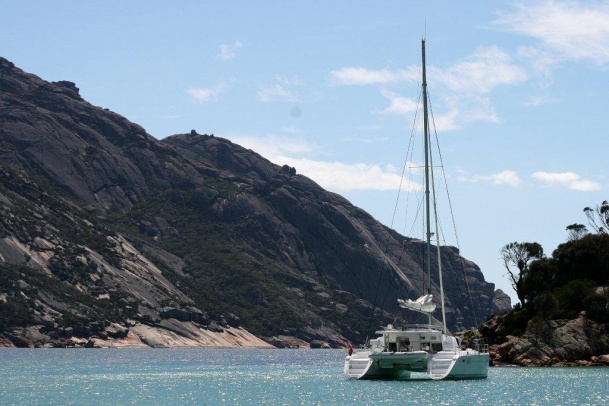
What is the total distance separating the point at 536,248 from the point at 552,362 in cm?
2484

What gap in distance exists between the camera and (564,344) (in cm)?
10100

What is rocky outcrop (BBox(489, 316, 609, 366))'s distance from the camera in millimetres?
100188

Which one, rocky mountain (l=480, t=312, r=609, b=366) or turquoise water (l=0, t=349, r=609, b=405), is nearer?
turquoise water (l=0, t=349, r=609, b=405)

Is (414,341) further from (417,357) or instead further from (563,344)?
(563,344)

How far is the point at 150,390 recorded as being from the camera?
7300cm

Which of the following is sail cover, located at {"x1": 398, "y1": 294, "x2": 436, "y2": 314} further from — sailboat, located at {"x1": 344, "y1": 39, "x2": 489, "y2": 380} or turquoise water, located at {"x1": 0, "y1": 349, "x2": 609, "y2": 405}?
turquoise water, located at {"x1": 0, "y1": 349, "x2": 609, "y2": 405}

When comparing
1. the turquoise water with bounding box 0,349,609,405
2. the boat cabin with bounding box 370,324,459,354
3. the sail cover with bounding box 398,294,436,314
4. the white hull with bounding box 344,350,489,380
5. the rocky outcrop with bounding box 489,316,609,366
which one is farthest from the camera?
the rocky outcrop with bounding box 489,316,609,366

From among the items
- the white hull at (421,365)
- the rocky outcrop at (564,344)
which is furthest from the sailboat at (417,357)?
the rocky outcrop at (564,344)

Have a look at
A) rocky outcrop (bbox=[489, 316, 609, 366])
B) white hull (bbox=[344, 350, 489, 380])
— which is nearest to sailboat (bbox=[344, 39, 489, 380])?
white hull (bbox=[344, 350, 489, 380])

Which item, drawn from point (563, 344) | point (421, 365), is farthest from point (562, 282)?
point (421, 365)

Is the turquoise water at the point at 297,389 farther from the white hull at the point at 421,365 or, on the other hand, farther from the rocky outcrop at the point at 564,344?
the rocky outcrop at the point at 564,344

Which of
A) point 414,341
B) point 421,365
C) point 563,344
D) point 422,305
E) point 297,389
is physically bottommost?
point 297,389

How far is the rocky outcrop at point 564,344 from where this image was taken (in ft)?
329

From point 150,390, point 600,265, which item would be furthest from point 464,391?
point 600,265
